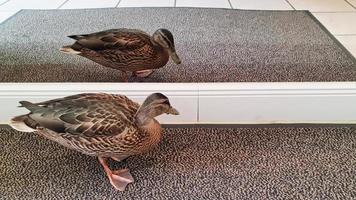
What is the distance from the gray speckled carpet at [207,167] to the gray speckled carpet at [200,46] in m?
0.17

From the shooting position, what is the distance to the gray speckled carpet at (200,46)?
0.90m

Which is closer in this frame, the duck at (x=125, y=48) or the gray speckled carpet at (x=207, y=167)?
the gray speckled carpet at (x=207, y=167)

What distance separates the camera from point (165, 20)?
1.12 metres

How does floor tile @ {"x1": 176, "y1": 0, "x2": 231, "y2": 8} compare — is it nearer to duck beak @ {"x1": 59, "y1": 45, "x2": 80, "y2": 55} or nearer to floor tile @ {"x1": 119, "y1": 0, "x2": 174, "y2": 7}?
floor tile @ {"x1": 119, "y1": 0, "x2": 174, "y2": 7}

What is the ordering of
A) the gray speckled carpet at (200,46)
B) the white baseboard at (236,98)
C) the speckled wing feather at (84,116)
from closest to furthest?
1. the speckled wing feather at (84,116)
2. the white baseboard at (236,98)
3. the gray speckled carpet at (200,46)

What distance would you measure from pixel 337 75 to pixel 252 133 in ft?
0.95

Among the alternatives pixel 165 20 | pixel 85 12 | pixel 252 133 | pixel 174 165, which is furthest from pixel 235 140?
pixel 85 12

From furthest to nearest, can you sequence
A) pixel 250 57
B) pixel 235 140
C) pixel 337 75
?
pixel 250 57
pixel 337 75
pixel 235 140

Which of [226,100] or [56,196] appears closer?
[56,196]

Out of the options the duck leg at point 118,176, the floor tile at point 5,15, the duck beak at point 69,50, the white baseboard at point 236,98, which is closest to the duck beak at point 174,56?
the white baseboard at point 236,98

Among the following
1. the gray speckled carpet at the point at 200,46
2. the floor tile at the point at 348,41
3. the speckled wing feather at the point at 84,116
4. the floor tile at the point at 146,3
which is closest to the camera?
the speckled wing feather at the point at 84,116

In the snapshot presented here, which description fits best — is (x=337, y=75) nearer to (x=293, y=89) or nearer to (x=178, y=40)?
(x=293, y=89)

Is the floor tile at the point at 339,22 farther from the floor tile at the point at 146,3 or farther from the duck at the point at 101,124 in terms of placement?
the duck at the point at 101,124

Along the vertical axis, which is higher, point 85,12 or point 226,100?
point 85,12
